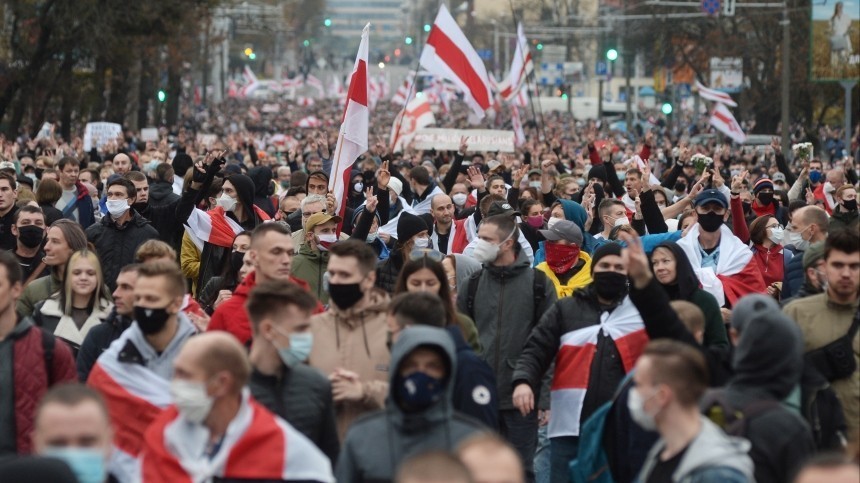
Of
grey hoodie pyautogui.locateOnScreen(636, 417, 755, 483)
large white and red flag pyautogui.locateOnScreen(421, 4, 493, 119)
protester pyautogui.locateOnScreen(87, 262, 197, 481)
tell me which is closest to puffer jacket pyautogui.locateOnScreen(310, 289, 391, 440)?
protester pyautogui.locateOnScreen(87, 262, 197, 481)

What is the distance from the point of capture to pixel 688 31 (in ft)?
201

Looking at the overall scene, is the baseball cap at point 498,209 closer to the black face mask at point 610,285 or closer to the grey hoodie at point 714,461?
the black face mask at point 610,285

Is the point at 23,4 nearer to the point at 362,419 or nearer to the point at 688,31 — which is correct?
the point at 688,31

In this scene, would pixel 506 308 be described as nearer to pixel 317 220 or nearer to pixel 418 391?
pixel 317 220

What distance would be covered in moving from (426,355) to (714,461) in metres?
1.08

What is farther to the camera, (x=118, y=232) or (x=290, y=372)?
(x=118, y=232)

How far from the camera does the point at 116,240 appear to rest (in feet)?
38.9

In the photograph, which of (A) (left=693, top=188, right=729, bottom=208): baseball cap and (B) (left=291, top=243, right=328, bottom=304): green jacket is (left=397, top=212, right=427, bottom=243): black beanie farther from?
(A) (left=693, top=188, right=729, bottom=208): baseball cap

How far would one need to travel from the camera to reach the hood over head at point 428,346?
589 centimetres

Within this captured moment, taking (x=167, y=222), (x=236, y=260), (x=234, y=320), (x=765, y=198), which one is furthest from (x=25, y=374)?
(x=765, y=198)

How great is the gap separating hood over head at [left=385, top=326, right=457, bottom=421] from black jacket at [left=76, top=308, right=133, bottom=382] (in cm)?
222

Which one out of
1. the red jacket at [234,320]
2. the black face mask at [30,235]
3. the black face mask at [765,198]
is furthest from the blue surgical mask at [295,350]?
the black face mask at [765,198]

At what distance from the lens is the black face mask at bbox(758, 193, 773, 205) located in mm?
15625

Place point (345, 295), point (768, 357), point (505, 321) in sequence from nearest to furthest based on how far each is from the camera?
point (768, 357) → point (345, 295) → point (505, 321)
